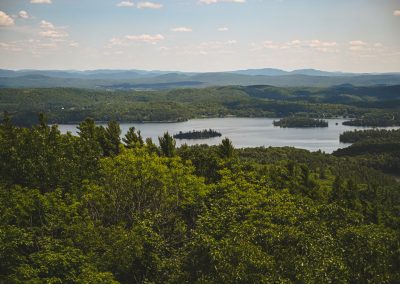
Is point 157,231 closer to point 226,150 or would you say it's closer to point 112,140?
point 226,150

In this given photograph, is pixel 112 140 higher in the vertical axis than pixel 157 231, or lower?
higher

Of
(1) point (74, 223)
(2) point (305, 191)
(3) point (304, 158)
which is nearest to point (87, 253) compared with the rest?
(1) point (74, 223)

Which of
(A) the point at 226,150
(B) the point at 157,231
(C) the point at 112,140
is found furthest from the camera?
(C) the point at 112,140

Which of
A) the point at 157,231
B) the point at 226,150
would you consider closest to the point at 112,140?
the point at 226,150

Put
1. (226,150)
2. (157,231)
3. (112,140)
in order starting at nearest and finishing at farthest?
(157,231)
(226,150)
(112,140)

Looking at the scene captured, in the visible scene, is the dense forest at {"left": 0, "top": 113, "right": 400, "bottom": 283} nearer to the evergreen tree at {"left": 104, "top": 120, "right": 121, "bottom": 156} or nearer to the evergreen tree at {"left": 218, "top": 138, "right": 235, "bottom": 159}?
the evergreen tree at {"left": 104, "top": 120, "right": 121, "bottom": 156}

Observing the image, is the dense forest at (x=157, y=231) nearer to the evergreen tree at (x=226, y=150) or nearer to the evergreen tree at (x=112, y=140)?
the evergreen tree at (x=112, y=140)

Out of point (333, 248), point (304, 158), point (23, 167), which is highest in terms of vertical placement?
point (23, 167)

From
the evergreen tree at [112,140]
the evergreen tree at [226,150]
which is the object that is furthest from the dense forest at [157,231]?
the evergreen tree at [226,150]

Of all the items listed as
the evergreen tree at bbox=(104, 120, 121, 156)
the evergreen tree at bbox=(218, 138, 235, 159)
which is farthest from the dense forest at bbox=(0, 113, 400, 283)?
the evergreen tree at bbox=(218, 138, 235, 159)

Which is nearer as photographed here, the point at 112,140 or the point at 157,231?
the point at 157,231

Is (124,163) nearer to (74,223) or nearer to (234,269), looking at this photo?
(74,223)
